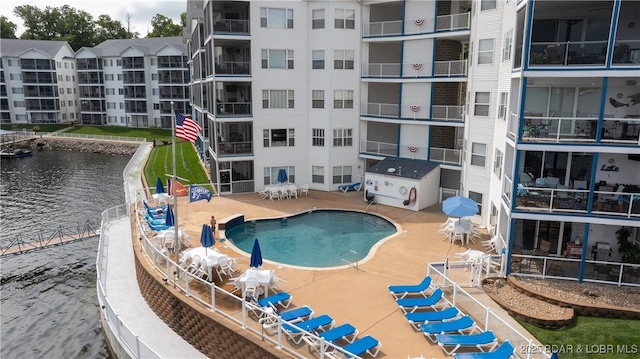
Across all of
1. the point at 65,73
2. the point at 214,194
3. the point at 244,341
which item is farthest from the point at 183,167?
the point at 65,73

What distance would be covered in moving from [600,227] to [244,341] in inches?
629

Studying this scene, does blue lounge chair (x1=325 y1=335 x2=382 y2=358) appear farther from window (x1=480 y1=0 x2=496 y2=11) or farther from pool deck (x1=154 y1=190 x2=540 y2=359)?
window (x1=480 y1=0 x2=496 y2=11)

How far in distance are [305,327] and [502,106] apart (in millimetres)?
16521

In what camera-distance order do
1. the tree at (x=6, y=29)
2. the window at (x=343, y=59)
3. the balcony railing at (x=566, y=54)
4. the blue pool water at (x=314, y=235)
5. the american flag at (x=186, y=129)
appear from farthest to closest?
the tree at (x=6, y=29)
the window at (x=343, y=59)
the blue pool water at (x=314, y=235)
the american flag at (x=186, y=129)
the balcony railing at (x=566, y=54)

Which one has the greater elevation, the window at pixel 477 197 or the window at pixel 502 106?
the window at pixel 502 106

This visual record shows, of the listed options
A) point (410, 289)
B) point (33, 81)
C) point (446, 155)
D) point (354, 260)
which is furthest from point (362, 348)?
point (33, 81)

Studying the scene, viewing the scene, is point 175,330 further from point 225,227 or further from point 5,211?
point 5,211

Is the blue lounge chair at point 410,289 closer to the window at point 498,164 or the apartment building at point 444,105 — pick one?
Answer: the apartment building at point 444,105

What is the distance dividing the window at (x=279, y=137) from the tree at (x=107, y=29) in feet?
337

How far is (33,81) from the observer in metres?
81.4

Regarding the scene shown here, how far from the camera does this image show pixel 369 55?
111 ft

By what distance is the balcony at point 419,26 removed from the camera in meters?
29.2

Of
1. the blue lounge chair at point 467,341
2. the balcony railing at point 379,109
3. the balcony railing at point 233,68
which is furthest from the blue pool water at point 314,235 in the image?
the balcony railing at point 233,68

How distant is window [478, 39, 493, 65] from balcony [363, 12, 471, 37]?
307 cm
